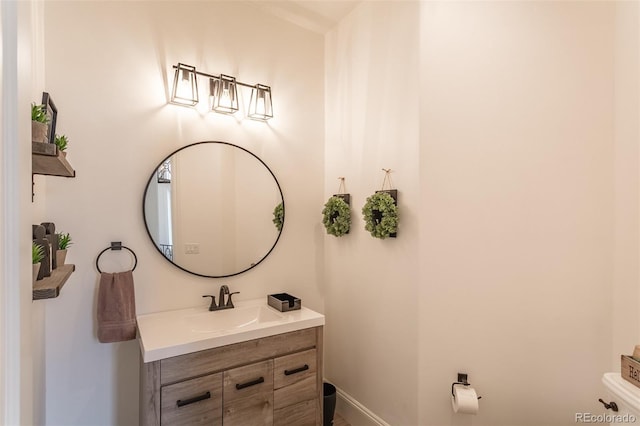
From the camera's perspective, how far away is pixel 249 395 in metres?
1.67

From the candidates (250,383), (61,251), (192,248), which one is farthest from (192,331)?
(61,251)

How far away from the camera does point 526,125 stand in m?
1.74

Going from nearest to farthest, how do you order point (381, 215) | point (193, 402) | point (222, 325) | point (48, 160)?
1. point (48, 160)
2. point (193, 402)
3. point (222, 325)
4. point (381, 215)

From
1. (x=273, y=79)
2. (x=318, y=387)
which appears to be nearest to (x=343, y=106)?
(x=273, y=79)

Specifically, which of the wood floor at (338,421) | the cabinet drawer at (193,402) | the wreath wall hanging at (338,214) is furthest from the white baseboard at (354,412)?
the wreath wall hanging at (338,214)

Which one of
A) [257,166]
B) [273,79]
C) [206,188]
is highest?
[273,79]

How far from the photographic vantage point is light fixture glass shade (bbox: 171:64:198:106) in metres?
1.93

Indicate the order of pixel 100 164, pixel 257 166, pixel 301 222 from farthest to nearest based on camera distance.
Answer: pixel 301 222
pixel 257 166
pixel 100 164

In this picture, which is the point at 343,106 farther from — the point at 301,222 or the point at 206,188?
the point at 206,188

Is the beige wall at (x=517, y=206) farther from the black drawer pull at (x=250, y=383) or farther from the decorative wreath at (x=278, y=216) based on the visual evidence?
the decorative wreath at (x=278, y=216)

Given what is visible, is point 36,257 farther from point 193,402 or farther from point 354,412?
point 354,412

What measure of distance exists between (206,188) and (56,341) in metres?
1.10

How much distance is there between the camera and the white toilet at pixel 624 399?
3.55ft

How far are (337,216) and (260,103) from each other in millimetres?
935
